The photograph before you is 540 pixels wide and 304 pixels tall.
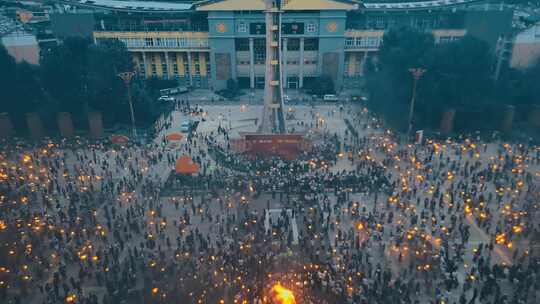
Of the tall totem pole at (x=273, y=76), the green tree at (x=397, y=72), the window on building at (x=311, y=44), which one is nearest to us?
the tall totem pole at (x=273, y=76)

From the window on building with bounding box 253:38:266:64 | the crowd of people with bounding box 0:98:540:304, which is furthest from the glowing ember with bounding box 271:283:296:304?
the window on building with bounding box 253:38:266:64

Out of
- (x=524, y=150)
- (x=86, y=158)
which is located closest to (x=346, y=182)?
(x=524, y=150)

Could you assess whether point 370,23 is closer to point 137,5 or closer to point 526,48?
point 526,48

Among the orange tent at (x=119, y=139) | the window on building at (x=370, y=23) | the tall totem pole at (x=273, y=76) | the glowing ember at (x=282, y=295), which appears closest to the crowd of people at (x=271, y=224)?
the glowing ember at (x=282, y=295)

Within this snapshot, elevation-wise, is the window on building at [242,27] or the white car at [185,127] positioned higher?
the window on building at [242,27]

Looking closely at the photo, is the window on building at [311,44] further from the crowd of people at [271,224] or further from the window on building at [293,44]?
the crowd of people at [271,224]

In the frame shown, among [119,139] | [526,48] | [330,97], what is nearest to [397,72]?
[330,97]

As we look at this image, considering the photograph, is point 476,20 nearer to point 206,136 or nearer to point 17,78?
point 206,136
